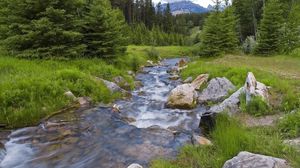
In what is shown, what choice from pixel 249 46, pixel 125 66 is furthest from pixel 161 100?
pixel 249 46

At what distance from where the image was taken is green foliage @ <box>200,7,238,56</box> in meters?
29.7

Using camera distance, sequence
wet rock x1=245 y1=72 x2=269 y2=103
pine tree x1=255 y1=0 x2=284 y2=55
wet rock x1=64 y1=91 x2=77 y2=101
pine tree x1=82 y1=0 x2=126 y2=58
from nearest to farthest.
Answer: wet rock x1=245 y1=72 x2=269 y2=103, wet rock x1=64 y1=91 x2=77 y2=101, pine tree x1=82 y1=0 x2=126 y2=58, pine tree x1=255 y1=0 x2=284 y2=55

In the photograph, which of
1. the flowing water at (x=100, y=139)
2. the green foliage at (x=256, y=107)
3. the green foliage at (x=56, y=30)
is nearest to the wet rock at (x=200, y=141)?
the flowing water at (x=100, y=139)

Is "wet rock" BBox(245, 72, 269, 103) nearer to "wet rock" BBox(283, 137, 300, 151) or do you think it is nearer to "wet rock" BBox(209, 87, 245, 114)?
"wet rock" BBox(209, 87, 245, 114)

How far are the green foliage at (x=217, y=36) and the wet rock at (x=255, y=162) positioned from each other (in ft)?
81.6

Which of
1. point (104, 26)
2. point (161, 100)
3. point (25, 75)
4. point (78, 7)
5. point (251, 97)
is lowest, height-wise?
point (161, 100)

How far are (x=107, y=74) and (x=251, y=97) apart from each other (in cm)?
865

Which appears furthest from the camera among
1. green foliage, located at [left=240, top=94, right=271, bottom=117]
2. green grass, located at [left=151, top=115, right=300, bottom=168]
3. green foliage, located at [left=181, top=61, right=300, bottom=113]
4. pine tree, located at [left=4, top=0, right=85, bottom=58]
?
pine tree, located at [left=4, top=0, right=85, bottom=58]

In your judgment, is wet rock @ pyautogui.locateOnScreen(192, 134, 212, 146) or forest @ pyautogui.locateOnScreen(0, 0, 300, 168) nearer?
forest @ pyautogui.locateOnScreen(0, 0, 300, 168)

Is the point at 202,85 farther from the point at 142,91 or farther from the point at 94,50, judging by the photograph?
the point at 94,50

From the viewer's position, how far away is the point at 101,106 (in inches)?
463

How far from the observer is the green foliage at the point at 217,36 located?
29656 mm

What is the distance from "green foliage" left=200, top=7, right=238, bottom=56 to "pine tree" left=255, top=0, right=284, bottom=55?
115 inches

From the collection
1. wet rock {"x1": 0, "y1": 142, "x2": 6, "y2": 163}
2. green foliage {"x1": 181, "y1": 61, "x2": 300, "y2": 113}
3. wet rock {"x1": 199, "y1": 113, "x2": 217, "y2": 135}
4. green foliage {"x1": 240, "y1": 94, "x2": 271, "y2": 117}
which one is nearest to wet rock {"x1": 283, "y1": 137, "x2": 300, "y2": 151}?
wet rock {"x1": 199, "y1": 113, "x2": 217, "y2": 135}
